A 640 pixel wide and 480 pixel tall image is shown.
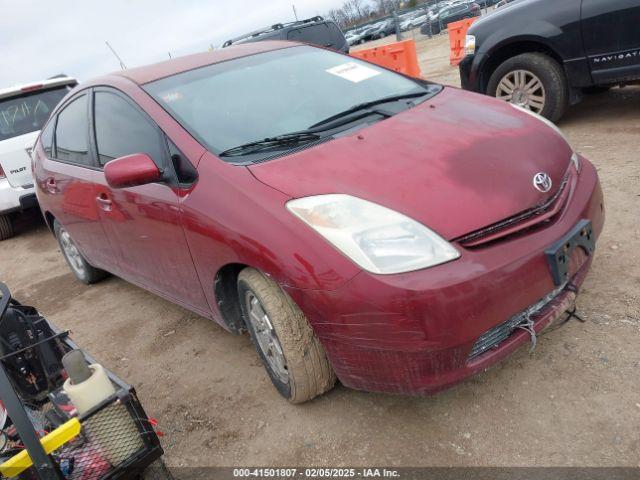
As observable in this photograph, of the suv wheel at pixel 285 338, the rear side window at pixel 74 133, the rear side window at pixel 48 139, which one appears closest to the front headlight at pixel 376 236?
the suv wheel at pixel 285 338

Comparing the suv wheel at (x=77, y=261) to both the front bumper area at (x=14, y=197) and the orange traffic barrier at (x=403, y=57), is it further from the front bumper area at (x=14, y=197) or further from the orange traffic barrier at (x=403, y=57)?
the orange traffic barrier at (x=403, y=57)

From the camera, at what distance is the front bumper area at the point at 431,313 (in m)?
1.75

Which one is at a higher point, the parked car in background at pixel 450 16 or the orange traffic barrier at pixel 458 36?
the parked car in background at pixel 450 16

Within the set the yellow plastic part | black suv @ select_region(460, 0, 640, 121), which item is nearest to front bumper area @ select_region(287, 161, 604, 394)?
the yellow plastic part

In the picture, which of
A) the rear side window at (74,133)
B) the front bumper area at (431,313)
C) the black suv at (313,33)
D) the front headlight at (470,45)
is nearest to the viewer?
the front bumper area at (431,313)

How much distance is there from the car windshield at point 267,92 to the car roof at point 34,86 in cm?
457

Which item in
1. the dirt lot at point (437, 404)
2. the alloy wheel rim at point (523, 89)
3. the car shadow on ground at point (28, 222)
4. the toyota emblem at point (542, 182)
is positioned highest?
the toyota emblem at point (542, 182)

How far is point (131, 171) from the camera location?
232cm

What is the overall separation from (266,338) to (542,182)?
53.0 inches

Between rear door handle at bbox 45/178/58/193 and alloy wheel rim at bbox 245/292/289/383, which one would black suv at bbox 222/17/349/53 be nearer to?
rear door handle at bbox 45/178/58/193

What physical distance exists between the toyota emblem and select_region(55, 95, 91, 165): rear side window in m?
2.63

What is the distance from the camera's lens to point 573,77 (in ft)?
15.7

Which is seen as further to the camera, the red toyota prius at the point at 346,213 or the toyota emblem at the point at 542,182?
the toyota emblem at the point at 542,182

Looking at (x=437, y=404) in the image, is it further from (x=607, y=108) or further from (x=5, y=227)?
(x=5, y=227)
